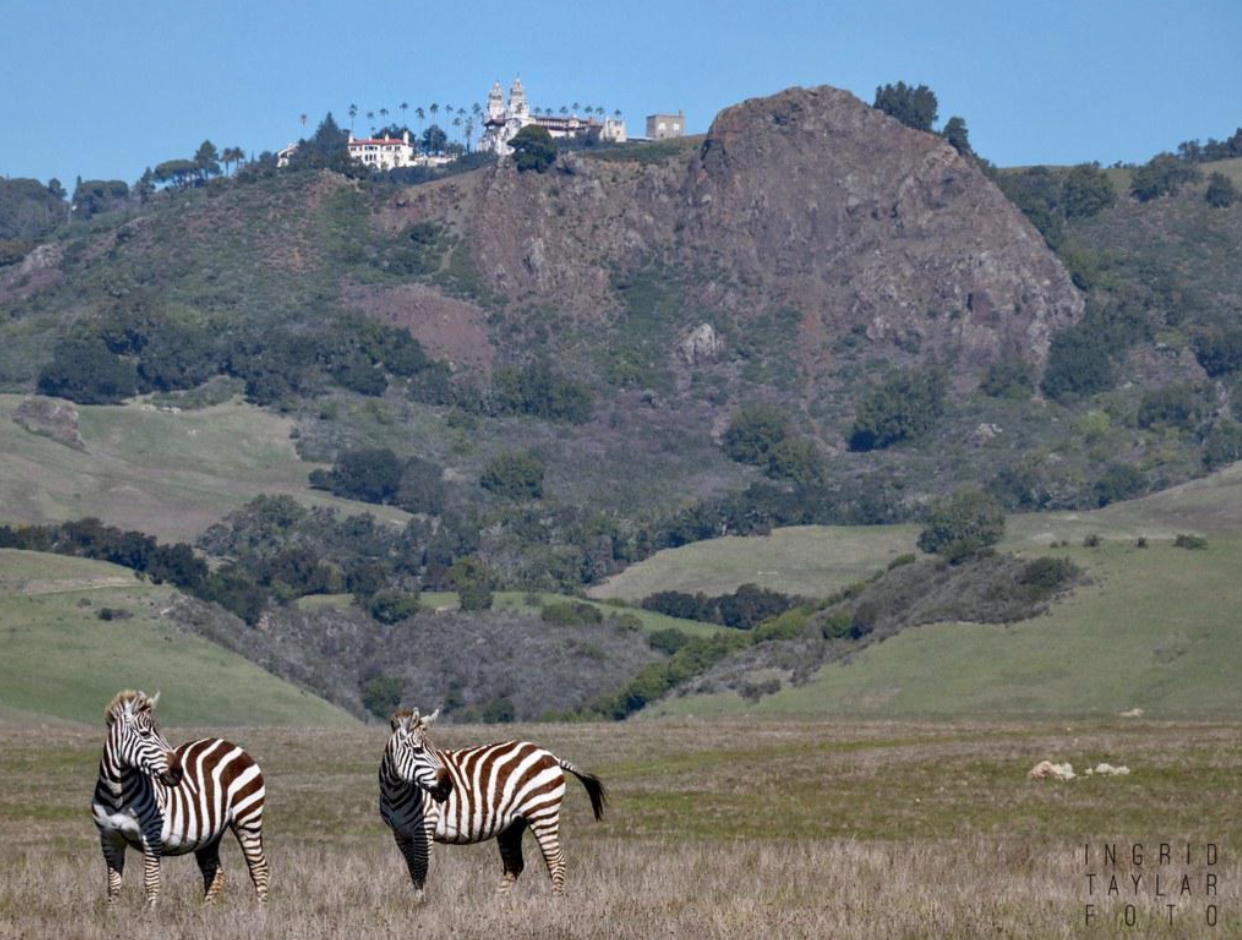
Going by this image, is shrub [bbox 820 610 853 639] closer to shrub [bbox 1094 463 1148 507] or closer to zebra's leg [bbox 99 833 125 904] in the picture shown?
shrub [bbox 1094 463 1148 507]

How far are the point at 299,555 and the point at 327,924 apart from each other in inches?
5507

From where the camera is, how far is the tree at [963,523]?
15425 cm

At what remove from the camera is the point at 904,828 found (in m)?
36.1

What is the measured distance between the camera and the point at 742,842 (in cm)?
3325

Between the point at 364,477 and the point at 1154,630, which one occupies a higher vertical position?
the point at 364,477

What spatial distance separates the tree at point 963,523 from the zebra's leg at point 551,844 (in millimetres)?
121690

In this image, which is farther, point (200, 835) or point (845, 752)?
point (845, 752)

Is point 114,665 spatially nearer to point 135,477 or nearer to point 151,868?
point 151,868

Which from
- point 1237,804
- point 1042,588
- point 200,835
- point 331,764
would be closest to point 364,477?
point 1042,588

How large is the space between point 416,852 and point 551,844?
145 centimetres

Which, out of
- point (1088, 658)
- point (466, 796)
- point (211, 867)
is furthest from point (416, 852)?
point (1088, 658)

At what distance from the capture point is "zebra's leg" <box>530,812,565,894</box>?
22.8 metres

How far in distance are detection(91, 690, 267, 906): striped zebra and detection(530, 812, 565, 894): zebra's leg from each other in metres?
2.74

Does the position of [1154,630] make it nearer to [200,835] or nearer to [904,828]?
[904,828]
